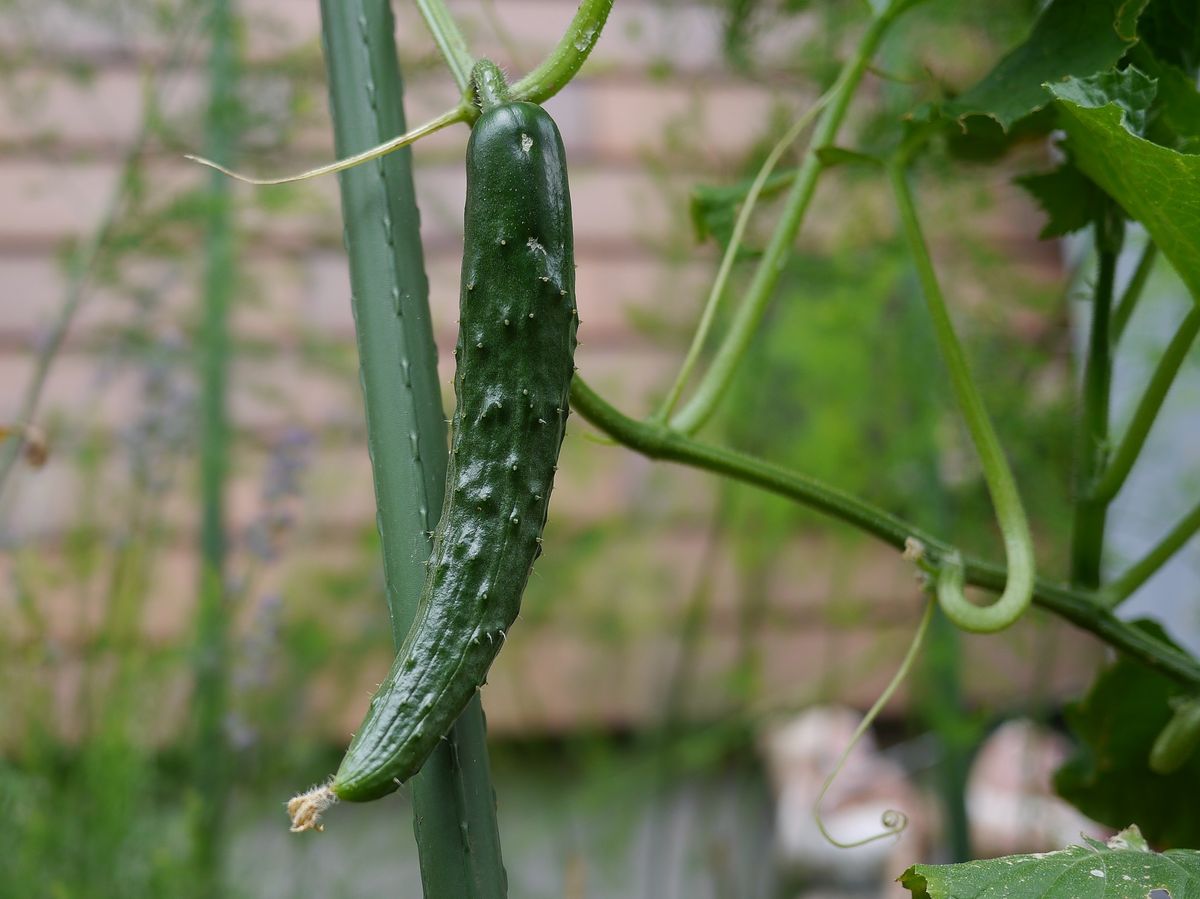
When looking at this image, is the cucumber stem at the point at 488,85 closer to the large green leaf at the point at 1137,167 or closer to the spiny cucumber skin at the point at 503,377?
the spiny cucumber skin at the point at 503,377

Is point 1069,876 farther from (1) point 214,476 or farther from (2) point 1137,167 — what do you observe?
(1) point 214,476

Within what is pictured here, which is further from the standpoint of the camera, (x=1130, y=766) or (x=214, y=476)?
(x=214, y=476)

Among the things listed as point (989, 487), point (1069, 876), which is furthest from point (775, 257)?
point (1069, 876)

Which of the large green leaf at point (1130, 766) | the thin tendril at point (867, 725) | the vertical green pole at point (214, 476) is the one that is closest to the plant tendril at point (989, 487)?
the thin tendril at point (867, 725)

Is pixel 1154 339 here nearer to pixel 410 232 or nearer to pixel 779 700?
pixel 779 700

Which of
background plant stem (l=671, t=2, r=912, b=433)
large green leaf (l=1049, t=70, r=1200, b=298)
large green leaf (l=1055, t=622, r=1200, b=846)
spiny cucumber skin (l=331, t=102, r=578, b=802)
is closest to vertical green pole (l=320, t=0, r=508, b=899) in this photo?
spiny cucumber skin (l=331, t=102, r=578, b=802)

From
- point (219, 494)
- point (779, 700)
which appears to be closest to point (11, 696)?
point (219, 494)
